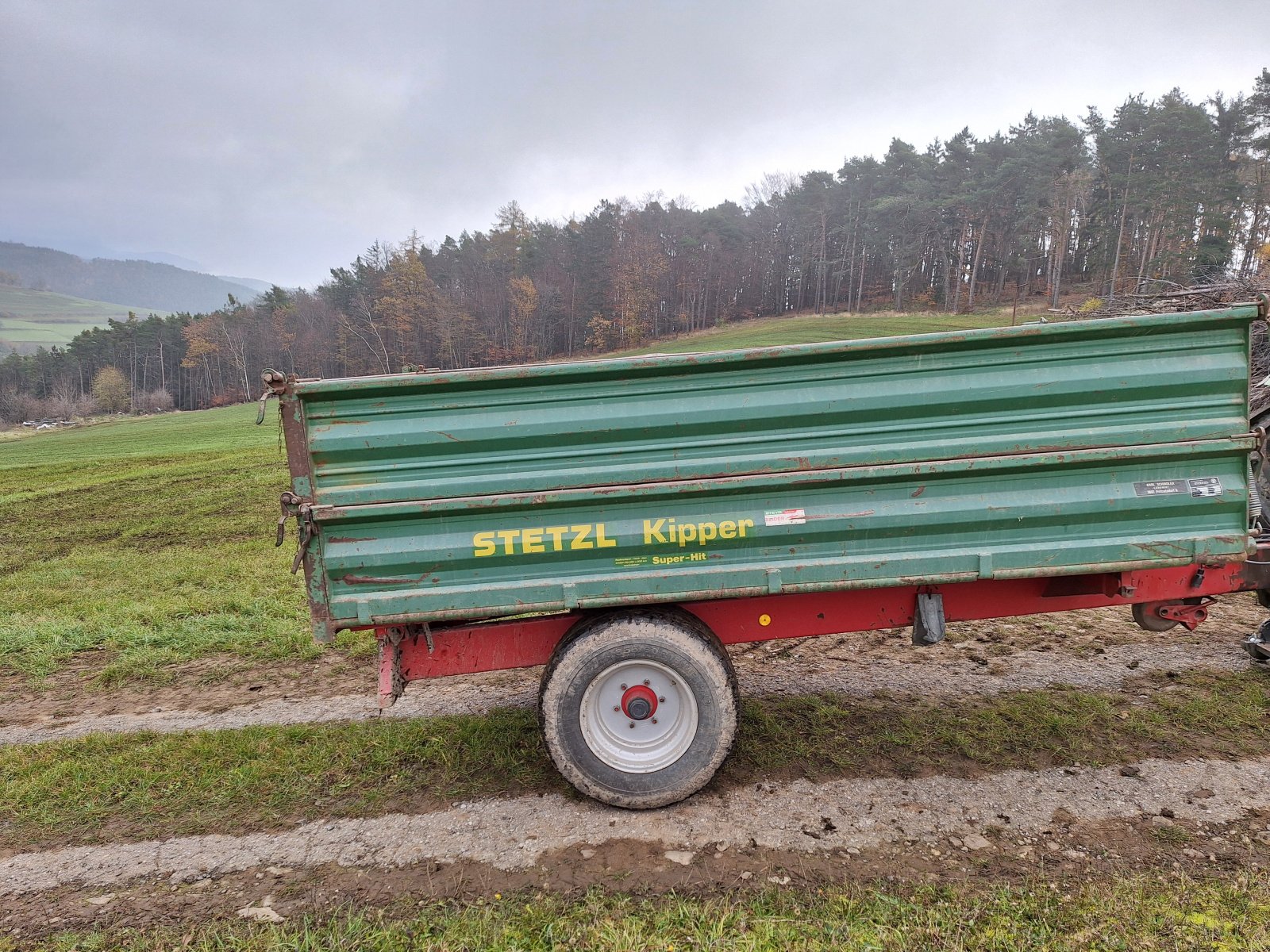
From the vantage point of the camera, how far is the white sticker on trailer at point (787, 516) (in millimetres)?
3191

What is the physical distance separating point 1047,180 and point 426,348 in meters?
40.5

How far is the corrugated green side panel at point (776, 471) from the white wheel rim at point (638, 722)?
0.52 m

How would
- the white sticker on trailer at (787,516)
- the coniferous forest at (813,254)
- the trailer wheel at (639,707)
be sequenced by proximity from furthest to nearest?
the coniferous forest at (813,254)
the trailer wheel at (639,707)
the white sticker on trailer at (787,516)

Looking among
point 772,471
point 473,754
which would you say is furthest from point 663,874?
point 772,471

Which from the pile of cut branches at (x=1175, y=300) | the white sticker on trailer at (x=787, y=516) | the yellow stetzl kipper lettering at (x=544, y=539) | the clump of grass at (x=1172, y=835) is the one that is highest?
the pile of cut branches at (x=1175, y=300)

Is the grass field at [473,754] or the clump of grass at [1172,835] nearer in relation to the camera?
the clump of grass at [1172,835]

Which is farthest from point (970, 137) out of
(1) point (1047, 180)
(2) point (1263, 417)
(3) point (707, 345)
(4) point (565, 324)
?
(2) point (1263, 417)

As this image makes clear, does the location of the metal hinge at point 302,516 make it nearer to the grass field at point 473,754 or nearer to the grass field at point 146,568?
the grass field at point 473,754

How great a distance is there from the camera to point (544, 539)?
320cm

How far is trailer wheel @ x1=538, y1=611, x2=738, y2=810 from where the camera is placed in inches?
131

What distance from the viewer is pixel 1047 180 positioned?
41.0m

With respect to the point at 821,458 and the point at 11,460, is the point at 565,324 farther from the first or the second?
the point at 821,458

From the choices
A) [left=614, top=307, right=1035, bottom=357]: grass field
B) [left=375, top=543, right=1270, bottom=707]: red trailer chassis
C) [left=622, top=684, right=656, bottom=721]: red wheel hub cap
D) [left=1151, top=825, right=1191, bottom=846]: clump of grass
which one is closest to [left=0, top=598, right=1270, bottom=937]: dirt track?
[left=1151, top=825, right=1191, bottom=846]: clump of grass

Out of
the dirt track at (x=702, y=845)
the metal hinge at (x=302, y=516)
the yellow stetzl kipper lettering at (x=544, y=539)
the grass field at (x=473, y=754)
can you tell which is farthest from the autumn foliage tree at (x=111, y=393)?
the yellow stetzl kipper lettering at (x=544, y=539)
